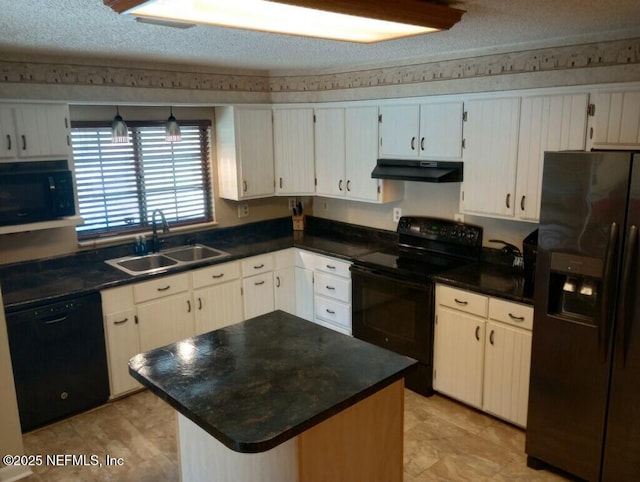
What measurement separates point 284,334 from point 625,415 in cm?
169

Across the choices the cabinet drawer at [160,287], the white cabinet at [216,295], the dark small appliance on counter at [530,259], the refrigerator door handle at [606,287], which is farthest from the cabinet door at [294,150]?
the refrigerator door handle at [606,287]

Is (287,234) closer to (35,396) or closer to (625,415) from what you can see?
(35,396)

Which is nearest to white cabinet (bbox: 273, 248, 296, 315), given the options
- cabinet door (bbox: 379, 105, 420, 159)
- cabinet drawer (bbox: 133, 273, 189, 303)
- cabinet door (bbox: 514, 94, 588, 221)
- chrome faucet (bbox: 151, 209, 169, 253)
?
cabinet drawer (bbox: 133, 273, 189, 303)

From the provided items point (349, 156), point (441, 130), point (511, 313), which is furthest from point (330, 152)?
point (511, 313)

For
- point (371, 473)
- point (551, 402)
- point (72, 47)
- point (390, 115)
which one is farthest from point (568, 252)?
point (72, 47)

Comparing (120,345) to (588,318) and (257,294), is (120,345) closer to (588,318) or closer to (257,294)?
(257,294)

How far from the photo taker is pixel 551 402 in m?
2.82

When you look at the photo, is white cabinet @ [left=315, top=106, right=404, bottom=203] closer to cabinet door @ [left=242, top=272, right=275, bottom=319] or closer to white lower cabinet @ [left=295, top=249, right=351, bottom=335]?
white lower cabinet @ [left=295, top=249, right=351, bottom=335]

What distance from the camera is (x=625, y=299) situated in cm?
247

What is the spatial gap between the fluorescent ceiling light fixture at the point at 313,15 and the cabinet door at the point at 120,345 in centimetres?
238

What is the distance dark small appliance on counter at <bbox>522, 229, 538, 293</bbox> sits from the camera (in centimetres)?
319

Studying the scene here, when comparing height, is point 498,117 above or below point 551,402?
above

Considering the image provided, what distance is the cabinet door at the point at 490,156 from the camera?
3354 millimetres

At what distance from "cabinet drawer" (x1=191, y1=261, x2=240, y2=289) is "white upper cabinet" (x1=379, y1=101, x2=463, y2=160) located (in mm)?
1472
